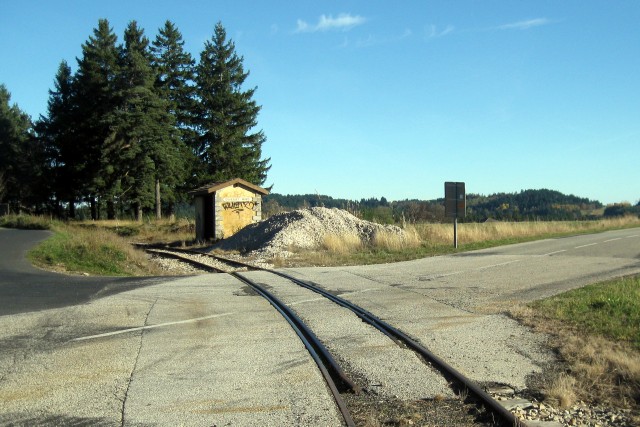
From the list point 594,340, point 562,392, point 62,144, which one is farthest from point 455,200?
point 62,144

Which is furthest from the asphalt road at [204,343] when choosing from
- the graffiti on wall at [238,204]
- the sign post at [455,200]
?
the graffiti on wall at [238,204]

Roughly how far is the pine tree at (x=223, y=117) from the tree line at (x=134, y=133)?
102 millimetres

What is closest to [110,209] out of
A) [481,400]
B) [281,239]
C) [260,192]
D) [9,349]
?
[260,192]

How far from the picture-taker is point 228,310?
32.6ft

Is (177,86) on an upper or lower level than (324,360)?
upper

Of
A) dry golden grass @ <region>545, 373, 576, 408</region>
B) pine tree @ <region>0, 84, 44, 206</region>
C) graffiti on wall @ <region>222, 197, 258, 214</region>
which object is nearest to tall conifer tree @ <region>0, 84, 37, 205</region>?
pine tree @ <region>0, 84, 44, 206</region>

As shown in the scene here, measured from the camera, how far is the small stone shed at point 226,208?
104 ft

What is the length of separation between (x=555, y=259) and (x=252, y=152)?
43676mm

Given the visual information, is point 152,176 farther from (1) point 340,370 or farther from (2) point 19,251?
(1) point 340,370

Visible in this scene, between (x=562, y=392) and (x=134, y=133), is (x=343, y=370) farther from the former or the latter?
(x=134, y=133)

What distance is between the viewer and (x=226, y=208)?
32.1 m

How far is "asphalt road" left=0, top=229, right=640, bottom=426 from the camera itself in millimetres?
5199

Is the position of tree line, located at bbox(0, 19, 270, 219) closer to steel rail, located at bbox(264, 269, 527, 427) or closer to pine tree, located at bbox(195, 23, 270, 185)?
pine tree, located at bbox(195, 23, 270, 185)

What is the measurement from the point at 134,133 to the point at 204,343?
4612 cm
